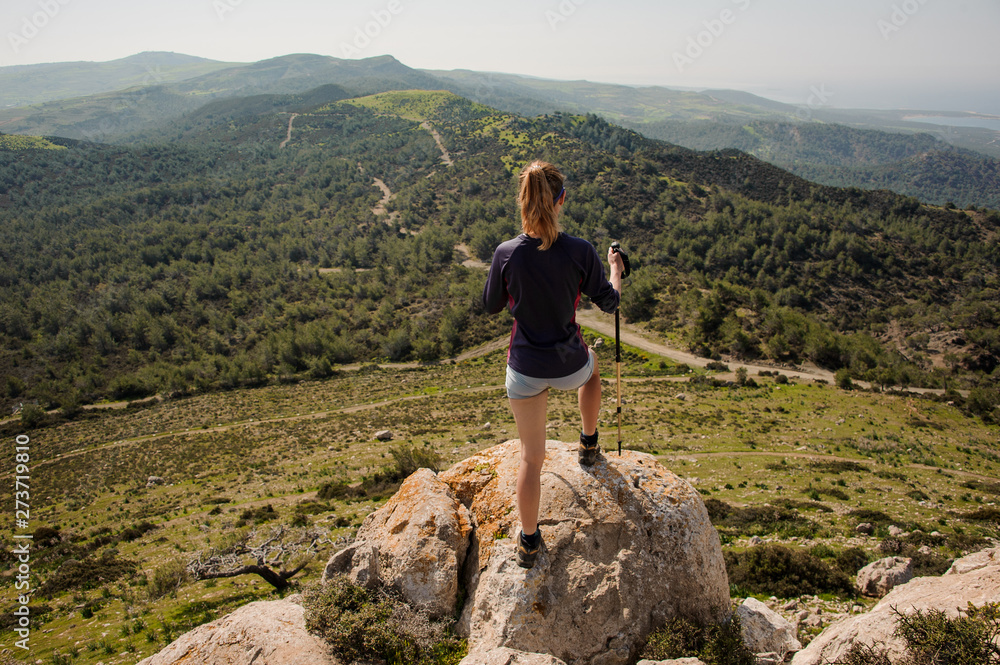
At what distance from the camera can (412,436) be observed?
93.0ft

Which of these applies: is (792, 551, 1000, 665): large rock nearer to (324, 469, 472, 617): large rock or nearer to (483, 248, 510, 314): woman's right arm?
(324, 469, 472, 617): large rock

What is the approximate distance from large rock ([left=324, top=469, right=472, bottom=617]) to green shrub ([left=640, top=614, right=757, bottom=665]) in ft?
7.69

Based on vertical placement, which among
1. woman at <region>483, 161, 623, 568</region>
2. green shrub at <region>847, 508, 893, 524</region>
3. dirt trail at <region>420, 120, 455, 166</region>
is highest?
dirt trail at <region>420, 120, 455, 166</region>

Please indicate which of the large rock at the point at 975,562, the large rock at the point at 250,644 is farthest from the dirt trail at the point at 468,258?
the large rock at the point at 250,644

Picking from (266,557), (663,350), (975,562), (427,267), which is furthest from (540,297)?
(427,267)

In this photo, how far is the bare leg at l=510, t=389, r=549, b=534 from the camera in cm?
442

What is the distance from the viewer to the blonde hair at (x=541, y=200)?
151 inches

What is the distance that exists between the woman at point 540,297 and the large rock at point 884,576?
8.52 metres

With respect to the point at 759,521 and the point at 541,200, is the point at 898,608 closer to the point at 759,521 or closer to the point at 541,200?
the point at 541,200

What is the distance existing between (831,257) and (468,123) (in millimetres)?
140343

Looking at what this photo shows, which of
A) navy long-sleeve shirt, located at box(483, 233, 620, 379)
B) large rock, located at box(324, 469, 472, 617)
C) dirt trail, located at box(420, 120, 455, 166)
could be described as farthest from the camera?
dirt trail, located at box(420, 120, 455, 166)

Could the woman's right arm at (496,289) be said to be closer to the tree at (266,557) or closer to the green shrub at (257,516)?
the tree at (266,557)

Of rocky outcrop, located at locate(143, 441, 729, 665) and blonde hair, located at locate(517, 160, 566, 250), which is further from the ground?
blonde hair, located at locate(517, 160, 566, 250)

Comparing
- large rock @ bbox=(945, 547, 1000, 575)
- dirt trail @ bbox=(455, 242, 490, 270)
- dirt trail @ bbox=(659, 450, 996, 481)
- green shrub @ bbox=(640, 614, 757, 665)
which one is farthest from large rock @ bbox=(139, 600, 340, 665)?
dirt trail @ bbox=(455, 242, 490, 270)
